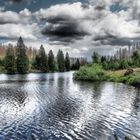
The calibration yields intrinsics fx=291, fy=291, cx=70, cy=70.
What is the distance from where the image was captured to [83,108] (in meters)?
44.0

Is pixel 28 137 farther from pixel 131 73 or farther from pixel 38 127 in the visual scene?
pixel 131 73

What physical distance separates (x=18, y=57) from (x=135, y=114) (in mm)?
142034

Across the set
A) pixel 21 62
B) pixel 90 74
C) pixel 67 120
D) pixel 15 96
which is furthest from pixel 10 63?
pixel 67 120

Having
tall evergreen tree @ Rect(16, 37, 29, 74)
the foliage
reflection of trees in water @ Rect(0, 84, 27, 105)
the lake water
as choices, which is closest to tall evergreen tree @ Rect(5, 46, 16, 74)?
tall evergreen tree @ Rect(16, 37, 29, 74)

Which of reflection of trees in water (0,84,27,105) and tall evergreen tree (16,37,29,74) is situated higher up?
tall evergreen tree (16,37,29,74)

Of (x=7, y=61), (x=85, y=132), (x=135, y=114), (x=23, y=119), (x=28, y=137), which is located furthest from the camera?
(x=7, y=61)

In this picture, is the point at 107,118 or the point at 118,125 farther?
the point at 107,118

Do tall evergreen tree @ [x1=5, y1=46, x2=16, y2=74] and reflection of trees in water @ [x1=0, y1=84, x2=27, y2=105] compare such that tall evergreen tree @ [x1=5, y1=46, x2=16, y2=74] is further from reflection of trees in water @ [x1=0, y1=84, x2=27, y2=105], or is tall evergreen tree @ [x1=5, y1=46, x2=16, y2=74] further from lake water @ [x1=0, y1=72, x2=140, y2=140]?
lake water @ [x1=0, y1=72, x2=140, y2=140]

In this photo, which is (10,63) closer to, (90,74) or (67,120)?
(90,74)

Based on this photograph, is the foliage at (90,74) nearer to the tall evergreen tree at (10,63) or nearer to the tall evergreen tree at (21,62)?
the tall evergreen tree at (10,63)

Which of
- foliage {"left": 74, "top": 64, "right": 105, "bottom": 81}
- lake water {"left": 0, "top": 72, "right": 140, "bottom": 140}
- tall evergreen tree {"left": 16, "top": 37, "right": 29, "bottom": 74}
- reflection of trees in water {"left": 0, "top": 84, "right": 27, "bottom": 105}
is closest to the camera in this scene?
lake water {"left": 0, "top": 72, "right": 140, "bottom": 140}

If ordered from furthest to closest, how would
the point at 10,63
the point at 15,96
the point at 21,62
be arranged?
the point at 21,62
the point at 10,63
the point at 15,96

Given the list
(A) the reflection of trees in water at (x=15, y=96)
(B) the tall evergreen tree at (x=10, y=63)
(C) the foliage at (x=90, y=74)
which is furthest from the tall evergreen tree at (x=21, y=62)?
(A) the reflection of trees in water at (x=15, y=96)

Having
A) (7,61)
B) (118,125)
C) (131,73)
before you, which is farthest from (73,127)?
(7,61)
